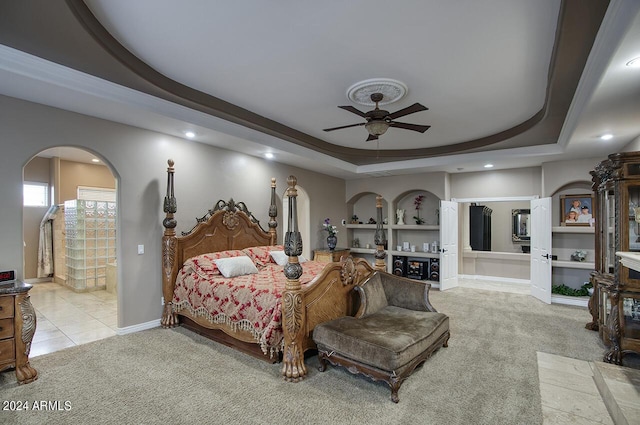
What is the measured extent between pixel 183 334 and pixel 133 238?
4.51 ft

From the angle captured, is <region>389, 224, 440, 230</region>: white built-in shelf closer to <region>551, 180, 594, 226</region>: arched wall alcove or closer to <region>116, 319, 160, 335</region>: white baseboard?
<region>551, 180, 594, 226</region>: arched wall alcove

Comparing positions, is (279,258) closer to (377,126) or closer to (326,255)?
(326,255)

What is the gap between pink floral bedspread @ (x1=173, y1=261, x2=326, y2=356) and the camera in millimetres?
3080

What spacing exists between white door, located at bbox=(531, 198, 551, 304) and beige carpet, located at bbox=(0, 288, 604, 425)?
Result: 1.99 meters

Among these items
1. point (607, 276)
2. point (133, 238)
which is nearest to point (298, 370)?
point (133, 238)

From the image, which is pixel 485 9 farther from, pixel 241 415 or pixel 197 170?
pixel 197 170

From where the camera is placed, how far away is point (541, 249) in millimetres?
5863

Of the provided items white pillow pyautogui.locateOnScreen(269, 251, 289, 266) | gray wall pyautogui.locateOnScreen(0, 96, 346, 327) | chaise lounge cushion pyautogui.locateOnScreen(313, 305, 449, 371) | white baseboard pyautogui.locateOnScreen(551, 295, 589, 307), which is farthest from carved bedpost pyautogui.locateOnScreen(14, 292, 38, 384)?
white baseboard pyautogui.locateOnScreen(551, 295, 589, 307)

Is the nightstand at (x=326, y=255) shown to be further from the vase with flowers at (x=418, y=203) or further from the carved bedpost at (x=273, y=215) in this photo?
the vase with flowers at (x=418, y=203)

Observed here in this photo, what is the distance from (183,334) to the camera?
402 centimetres

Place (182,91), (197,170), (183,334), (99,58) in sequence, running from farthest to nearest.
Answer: (197,170) < (183,334) < (182,91) < (99,58)

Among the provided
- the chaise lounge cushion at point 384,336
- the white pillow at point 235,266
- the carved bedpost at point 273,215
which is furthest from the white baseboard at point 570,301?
the white pillow at point 235,266

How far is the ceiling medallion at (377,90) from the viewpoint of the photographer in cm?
337

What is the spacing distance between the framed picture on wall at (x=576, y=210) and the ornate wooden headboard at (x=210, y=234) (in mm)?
5391
